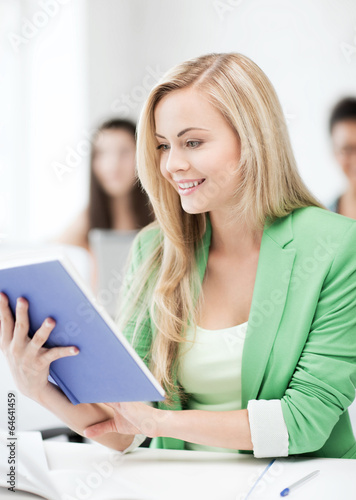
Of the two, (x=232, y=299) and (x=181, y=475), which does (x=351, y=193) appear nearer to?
(x=232, y=299)

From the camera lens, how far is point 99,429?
115 centimetres

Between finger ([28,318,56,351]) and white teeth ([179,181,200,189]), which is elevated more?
white teeth ([179,181,200,189])

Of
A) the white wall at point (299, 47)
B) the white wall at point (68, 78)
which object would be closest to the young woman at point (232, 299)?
the white wall at point (299, 47)

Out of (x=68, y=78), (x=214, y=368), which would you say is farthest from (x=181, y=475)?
(x=68, y=78)

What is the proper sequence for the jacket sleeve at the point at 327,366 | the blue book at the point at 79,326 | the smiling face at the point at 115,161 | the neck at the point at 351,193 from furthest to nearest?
the smiling face at the point at 115,161
the neck at the point at 351,193
the jacket sleeve at the point at 327,366
the blue book at the point at 79,326

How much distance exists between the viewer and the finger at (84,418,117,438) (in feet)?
3.75

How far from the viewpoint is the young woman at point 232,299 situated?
1081 mm

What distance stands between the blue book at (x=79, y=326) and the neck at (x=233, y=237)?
492 millimetres

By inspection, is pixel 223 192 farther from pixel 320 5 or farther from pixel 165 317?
pixel 320 5

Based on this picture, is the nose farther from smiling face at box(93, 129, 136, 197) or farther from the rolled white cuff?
smiling face at box(93, 129, 136, 197)

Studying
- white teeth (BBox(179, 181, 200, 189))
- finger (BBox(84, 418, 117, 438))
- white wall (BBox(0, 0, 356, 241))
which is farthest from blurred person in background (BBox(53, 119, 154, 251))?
finger (BBox(84, 418, 117, 438))

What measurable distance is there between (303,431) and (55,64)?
3.57 meters

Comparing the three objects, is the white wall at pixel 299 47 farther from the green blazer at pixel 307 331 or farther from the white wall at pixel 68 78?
the green blazer at pixel 307 331

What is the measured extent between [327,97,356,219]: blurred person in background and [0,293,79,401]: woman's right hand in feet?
8.29
